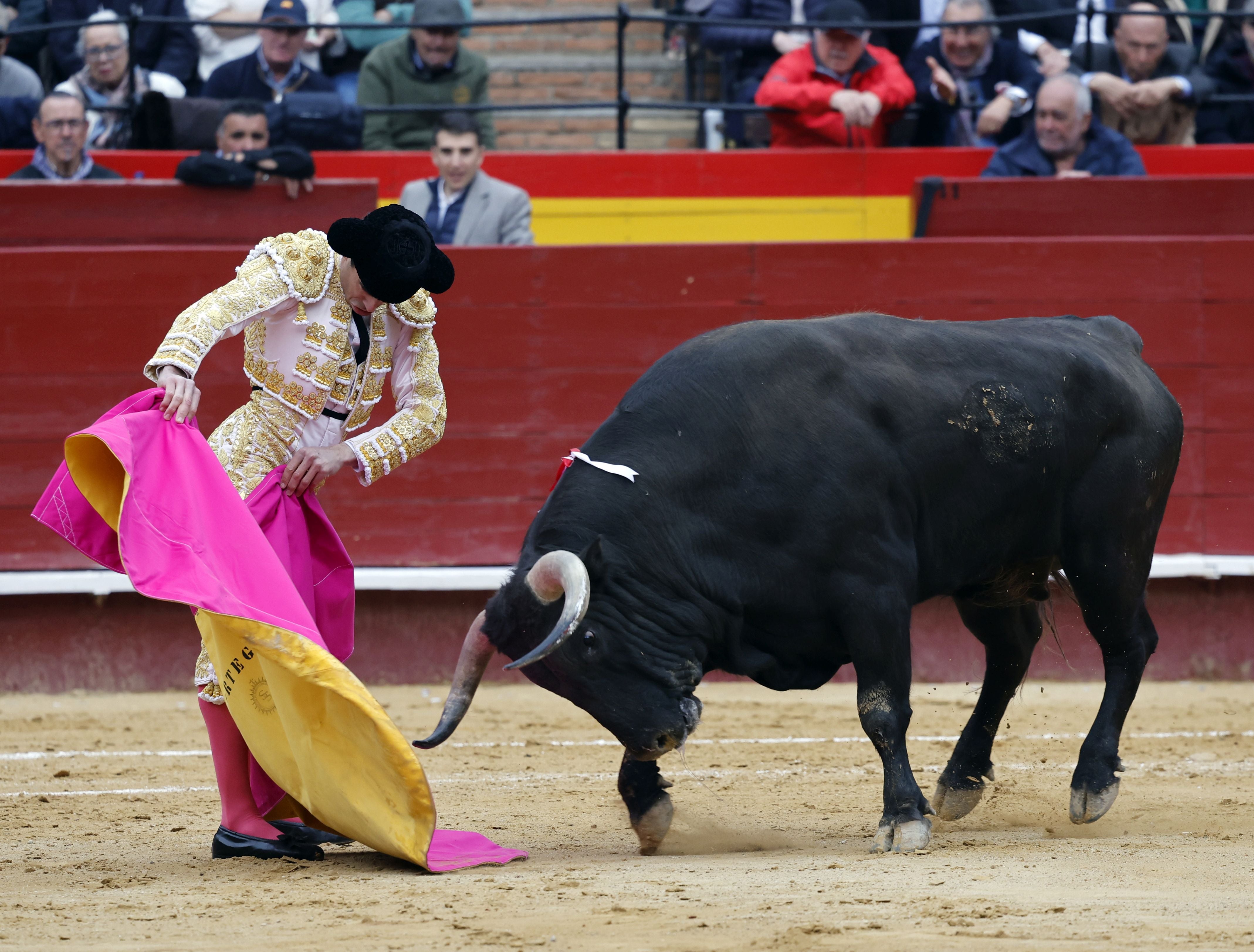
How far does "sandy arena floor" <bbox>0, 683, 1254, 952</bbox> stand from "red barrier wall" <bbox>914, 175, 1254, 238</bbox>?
179 centimetres

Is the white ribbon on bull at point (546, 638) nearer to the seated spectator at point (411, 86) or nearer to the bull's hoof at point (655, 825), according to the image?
the bull's hoof at point (655, 825)

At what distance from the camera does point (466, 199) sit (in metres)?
6.50

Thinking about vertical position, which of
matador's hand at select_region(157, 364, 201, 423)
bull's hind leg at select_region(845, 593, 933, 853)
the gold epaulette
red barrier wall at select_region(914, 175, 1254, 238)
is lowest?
bull's hind leg at select_region(845, 593, 933, 853)

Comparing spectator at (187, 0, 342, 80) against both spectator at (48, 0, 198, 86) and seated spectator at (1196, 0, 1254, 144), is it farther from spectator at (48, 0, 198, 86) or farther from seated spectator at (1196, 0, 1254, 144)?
seated spectator at (1196, 0, 1254, 144)

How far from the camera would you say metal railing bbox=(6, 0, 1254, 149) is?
668 cm

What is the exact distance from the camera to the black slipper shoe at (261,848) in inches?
143

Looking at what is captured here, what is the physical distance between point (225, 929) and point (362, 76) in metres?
5.26

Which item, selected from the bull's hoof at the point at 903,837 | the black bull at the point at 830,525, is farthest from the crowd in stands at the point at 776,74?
the bull's hoof at the point at 903,837

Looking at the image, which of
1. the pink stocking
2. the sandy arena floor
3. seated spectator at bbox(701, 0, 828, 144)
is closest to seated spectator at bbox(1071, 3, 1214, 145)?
seated spectator at bbox(701, 0, 828, 144)

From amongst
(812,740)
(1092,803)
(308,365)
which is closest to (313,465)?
(308,365)

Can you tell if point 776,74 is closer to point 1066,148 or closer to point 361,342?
point 1066,148

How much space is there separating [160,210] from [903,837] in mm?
4022

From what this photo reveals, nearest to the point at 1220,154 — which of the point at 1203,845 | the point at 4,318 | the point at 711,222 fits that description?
the point at 711,222

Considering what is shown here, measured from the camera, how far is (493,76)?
357 inches
